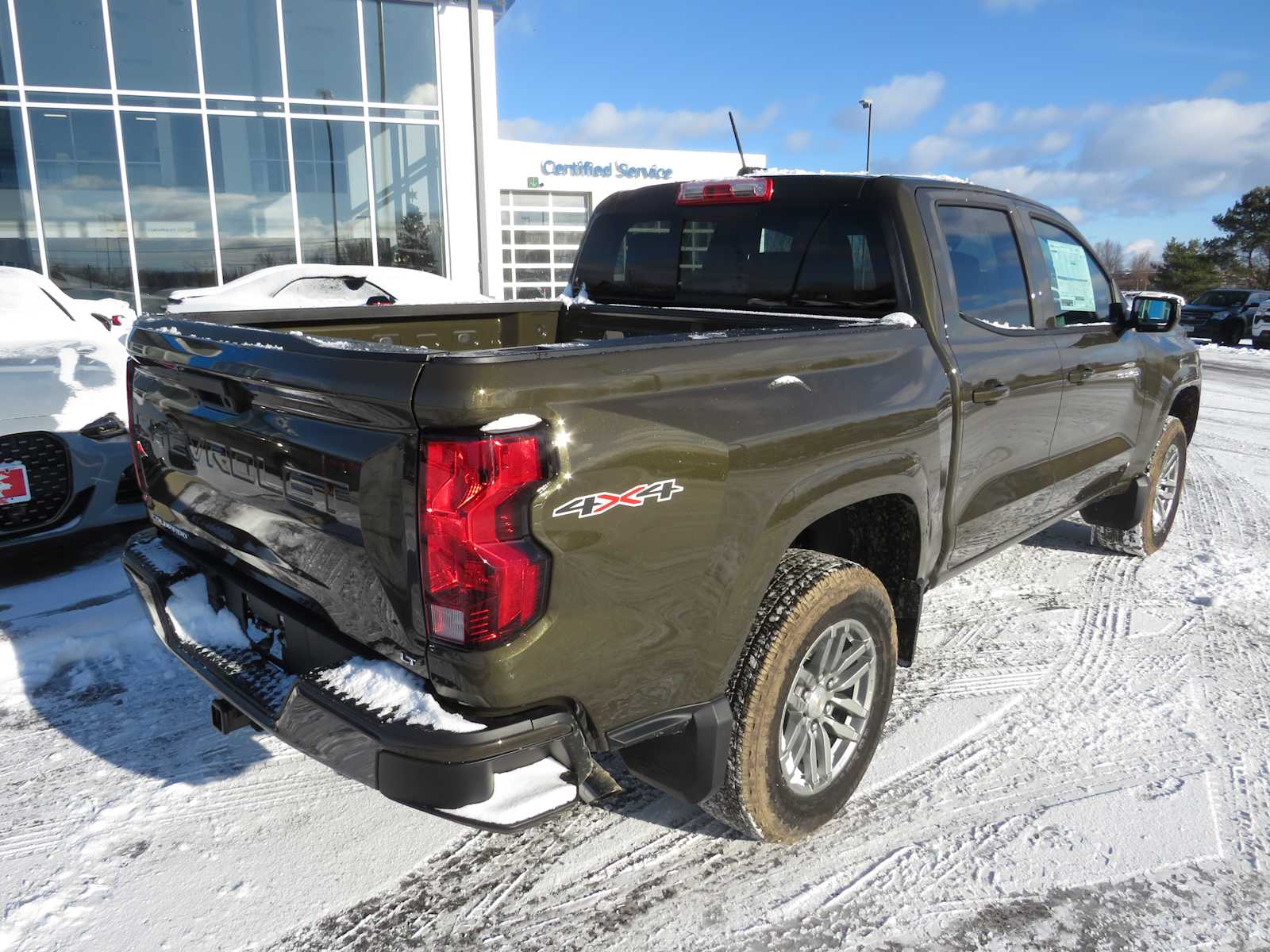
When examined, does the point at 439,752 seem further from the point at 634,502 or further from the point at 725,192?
the point at 725,192

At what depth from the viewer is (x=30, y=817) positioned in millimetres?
2715

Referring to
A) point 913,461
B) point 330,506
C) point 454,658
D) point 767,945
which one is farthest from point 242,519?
point 913,461

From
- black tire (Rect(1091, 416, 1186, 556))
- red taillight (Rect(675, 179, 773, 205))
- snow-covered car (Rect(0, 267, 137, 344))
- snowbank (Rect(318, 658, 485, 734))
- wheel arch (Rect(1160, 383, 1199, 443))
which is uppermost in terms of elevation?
red taillight (Rect(675, 179, 773, 205))

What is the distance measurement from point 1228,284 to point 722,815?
42423mm

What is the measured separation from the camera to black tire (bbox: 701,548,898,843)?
2357 millimetres

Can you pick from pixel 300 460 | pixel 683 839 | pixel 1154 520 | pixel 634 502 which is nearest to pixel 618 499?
pixel 634 502

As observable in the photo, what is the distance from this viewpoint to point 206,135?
49.7 ft

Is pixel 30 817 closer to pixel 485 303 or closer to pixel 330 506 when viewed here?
pixel 330 506

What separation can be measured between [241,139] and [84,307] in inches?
368

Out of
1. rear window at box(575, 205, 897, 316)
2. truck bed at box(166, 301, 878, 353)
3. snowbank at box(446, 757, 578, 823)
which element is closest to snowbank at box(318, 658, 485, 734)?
snowbank at box(446, 757, 578, 823)

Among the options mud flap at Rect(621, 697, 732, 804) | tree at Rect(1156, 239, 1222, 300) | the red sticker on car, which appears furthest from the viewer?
tree at Rect(1156, 239, 1222, 300)

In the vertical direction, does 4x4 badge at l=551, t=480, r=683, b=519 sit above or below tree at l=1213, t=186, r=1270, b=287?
below

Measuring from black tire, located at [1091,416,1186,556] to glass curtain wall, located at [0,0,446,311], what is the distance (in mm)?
14355

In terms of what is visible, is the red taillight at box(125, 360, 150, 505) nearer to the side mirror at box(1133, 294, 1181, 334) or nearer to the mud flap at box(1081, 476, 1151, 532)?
the side mirror at box(1133, 294, 1181, 334)
